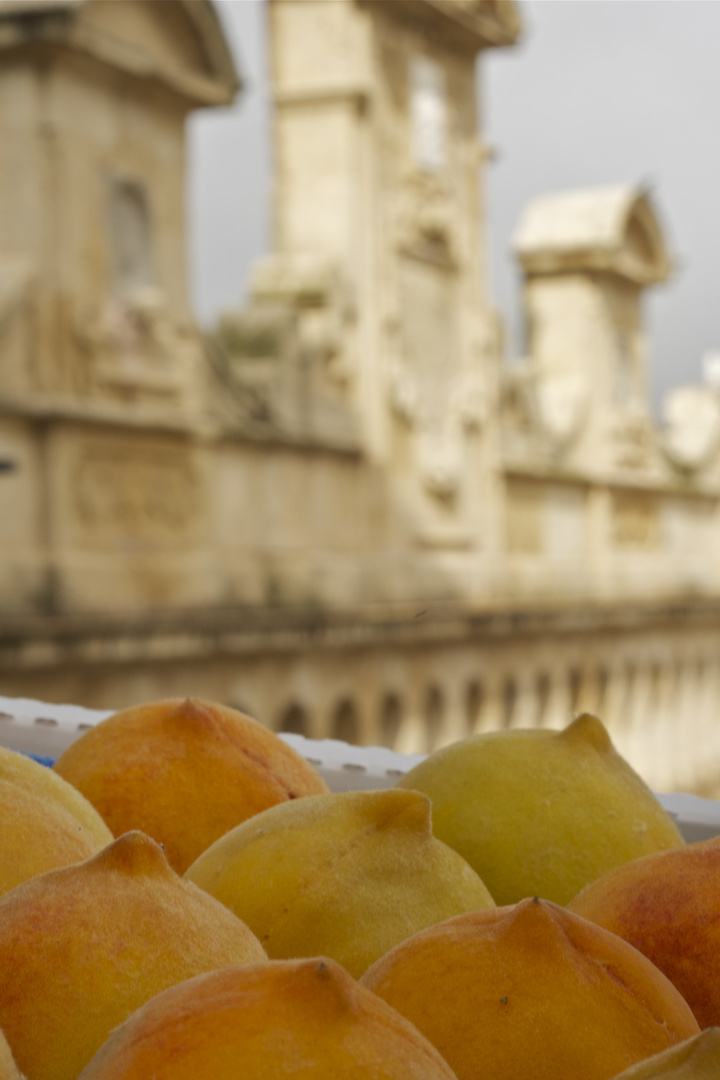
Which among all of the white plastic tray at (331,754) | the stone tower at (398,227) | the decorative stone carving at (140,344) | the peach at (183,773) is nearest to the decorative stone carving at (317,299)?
the stone tower at (398,227)

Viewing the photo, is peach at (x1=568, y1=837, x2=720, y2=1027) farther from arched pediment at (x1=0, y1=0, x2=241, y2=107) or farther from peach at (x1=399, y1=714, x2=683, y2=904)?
arched pediment at (x1=0, y1=0, x2=241, y2=107)

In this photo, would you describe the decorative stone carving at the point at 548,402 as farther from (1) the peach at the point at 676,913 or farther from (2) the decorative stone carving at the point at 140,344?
(1) the peach at the point at 676,913

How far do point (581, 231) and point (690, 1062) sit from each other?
41.8 feet

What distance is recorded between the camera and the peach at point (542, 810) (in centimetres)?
102

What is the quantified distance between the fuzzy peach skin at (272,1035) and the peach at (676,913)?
0.78ft

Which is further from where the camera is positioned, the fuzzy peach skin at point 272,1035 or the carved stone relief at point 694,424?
the carved stone relief at point 694,424

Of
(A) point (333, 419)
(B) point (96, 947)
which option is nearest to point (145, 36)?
(A) point (333, 419)

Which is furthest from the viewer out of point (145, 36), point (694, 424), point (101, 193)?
point (694, 424)

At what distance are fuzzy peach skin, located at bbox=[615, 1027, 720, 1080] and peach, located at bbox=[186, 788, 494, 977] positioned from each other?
0.25 meters

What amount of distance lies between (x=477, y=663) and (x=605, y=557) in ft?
9.51

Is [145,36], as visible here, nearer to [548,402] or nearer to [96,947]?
[548,402]

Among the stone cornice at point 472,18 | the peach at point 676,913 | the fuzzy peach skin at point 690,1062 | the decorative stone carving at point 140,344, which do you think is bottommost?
the peach at point 676,913

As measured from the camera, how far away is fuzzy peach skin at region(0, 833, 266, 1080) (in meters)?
0.73

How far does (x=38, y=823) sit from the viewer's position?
936 millimetres
